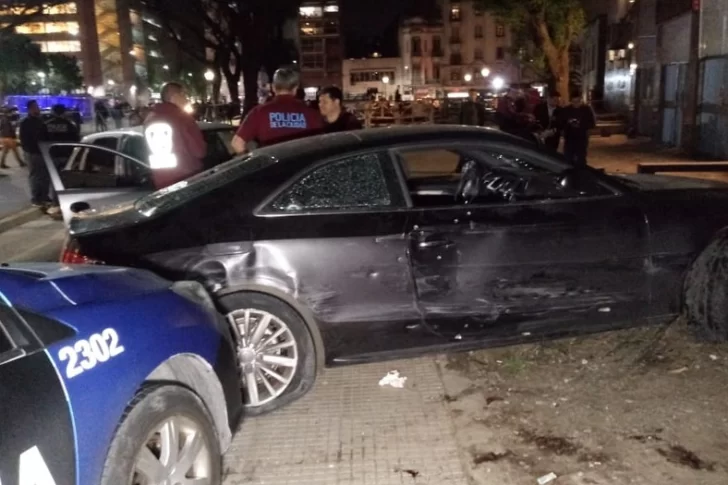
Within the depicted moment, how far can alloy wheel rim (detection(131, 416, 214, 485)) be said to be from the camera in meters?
3.10

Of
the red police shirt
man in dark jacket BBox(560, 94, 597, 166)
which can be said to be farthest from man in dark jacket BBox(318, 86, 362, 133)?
man in dark jacket BBox(560, 94, 597, 166)

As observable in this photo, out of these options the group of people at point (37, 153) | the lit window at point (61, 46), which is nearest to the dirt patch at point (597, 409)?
the group of people at point (37, 153)

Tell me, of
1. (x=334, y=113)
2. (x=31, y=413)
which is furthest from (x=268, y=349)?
(x=334, y=113)

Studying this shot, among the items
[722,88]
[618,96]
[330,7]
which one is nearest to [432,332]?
[722,88]

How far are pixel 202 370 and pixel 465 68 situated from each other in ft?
315

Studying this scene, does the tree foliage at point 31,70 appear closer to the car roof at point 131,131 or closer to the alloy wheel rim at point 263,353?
the car roof at point 131,131

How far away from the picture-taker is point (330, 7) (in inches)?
4363

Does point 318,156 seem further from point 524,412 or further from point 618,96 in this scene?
point 618,96

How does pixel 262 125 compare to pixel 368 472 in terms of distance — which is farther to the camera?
pixel 262 125

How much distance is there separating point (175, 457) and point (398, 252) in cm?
193

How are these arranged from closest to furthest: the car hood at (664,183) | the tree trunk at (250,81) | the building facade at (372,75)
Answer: the car hood at (664,183)
the tree trunk at (250,81)
the building facade at (372,75)

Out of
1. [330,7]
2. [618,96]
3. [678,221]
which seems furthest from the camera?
[330,7]

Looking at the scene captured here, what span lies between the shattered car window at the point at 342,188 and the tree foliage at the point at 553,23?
23558mm

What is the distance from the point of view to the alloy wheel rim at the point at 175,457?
310 cm
